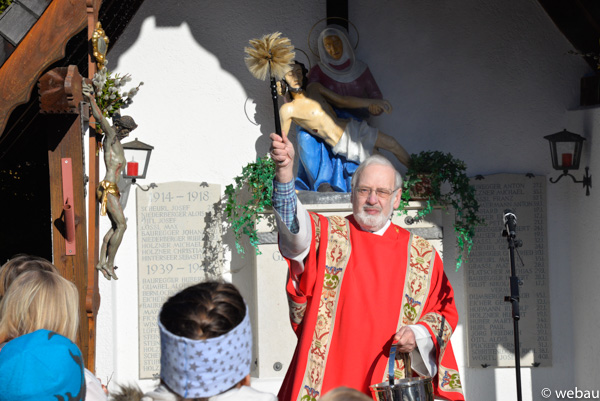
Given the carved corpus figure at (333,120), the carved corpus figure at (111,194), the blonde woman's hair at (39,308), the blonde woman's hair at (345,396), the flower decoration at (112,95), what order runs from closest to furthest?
the blonde woman's hair at (345,396), the blonde woman's hair at (39,308), the carved corpus figure at (111,194), the flower decoration at (112,95), the carved corpus figure at (333,120)

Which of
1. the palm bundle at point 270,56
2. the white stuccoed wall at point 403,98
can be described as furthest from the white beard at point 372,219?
the white stuccoed wall at point 403,98

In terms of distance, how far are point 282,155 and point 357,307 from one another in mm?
885

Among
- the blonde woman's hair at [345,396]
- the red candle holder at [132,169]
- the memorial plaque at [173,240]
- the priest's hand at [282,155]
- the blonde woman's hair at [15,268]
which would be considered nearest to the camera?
the blonde woman's hair at [345,396]

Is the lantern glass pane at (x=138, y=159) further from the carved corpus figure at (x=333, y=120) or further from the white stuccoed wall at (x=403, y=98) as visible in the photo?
the carved corpus figure at (x=333, y=120)

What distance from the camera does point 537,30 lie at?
661 centimetres

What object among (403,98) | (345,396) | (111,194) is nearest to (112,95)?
(111,194)

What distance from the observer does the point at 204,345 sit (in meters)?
1.94

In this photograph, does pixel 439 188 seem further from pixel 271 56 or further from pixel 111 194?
pixel 271 56

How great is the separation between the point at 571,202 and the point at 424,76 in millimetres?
1593

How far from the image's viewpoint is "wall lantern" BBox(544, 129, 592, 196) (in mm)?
6082

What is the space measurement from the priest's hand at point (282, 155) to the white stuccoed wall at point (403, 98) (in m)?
3.24

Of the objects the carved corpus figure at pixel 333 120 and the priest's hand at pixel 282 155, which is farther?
the carved corpus figure at pixel 333 120

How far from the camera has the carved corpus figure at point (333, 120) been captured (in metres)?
6.14

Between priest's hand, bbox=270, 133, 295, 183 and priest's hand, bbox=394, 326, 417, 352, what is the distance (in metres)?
0.84
